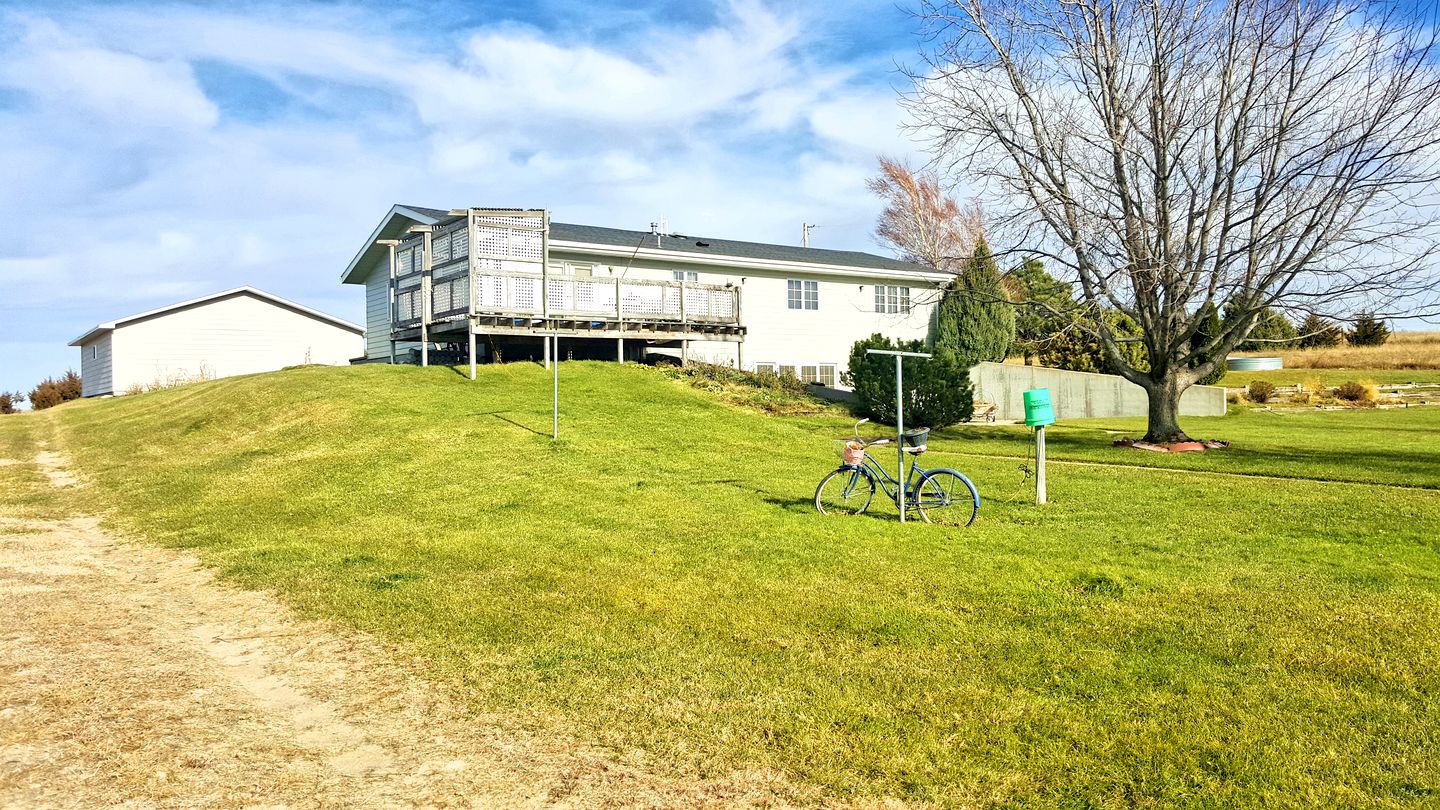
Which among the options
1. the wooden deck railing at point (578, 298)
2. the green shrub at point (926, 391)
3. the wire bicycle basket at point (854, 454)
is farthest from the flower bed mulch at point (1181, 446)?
the wooden deck railing at point (578, 298)

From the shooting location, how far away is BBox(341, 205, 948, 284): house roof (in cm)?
2889

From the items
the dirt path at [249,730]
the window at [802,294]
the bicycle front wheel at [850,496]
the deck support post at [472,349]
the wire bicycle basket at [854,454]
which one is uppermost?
the window at [802,294]

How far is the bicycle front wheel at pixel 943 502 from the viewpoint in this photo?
10620 mm

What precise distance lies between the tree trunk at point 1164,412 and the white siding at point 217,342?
1299 inches

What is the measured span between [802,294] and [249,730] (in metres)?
29.1

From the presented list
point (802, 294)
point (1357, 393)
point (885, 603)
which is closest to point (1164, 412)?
point (802, 294)

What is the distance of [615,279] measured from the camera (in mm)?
27016

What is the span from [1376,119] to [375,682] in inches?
813

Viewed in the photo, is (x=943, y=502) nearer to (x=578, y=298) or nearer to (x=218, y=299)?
(x=578, y=298)

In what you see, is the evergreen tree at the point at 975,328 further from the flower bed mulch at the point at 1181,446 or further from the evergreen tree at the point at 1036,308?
the flower bed mulch at the point at 1181,446

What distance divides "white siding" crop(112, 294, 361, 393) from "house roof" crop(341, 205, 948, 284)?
7.46 metres

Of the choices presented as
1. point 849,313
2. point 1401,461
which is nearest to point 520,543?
point 1401,461

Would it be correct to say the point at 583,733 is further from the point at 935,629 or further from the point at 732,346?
the point at 732,346

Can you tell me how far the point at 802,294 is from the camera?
33.0m
